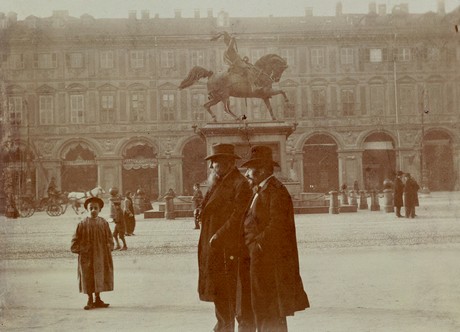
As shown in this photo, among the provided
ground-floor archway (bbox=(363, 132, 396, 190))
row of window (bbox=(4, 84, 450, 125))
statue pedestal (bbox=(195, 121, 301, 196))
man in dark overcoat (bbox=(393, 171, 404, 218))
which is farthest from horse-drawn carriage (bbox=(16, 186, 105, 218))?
man in dark overcoat (bbox=(393, 171, 404, 218))

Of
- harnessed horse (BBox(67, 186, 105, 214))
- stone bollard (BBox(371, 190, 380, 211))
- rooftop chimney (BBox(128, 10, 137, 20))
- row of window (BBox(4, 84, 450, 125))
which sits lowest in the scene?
stone bollard (BBox(371, 190, 380, 211))

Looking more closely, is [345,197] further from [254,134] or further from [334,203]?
[254,134]

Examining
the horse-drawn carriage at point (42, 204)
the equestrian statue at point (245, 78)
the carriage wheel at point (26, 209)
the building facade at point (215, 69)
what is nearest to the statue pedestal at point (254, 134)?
the equestrian statue at point (245, 78)

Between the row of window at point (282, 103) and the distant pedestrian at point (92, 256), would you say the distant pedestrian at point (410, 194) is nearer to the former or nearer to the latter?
the row of window at point (282, 103)

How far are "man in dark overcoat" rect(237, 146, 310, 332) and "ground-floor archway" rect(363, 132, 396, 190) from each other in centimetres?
917

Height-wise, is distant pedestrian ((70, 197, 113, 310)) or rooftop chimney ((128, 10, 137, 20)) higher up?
rooftop chimney ((128, 10, 137, 20))

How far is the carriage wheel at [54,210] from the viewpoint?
13900mm

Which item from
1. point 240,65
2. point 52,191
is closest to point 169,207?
point 52,191

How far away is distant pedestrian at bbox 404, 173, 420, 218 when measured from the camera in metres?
12.8

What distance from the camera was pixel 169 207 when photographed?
584 inches

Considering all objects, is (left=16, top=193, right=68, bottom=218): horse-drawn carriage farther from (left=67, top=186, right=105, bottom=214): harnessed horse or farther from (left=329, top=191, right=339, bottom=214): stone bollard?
(left=329, top=191, right=339, bottom=214): stone bollard

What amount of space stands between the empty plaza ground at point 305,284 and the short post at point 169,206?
10.0 ft

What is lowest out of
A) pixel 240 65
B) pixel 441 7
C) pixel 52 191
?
pixel 52 191

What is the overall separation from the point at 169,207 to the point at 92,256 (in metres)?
8.67
